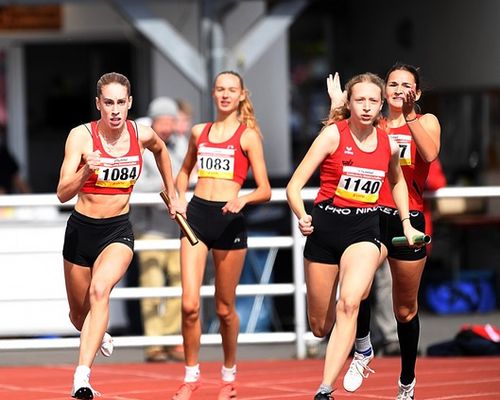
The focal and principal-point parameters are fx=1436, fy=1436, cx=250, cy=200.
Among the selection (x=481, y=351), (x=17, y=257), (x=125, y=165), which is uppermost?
(x=125, y=165)

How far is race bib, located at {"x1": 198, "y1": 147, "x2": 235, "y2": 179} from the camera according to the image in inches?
354

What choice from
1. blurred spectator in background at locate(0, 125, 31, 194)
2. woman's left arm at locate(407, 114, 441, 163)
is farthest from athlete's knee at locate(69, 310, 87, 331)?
blurred spectator in background at locate(0, 125, 31, 194)

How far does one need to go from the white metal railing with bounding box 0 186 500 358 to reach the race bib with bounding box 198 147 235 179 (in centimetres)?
214

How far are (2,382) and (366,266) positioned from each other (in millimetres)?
3694

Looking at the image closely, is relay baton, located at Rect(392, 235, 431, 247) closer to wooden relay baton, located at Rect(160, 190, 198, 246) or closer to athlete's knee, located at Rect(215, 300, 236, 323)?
wooden relay baton, located at Rect(160, 190, 198, 246)

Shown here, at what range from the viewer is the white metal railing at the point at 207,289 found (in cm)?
1107

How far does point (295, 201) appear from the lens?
7.81m

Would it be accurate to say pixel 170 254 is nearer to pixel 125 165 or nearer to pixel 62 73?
pixel 125 165

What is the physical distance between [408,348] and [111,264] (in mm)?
1783

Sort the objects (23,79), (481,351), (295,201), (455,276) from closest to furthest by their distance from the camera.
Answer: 1. (295,201)
2. (481,351)
3. (455,276)
4. (23,79)

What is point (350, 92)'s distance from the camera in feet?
26.2

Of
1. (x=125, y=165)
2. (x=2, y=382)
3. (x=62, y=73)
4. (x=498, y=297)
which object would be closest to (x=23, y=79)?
(x=62, y=73)

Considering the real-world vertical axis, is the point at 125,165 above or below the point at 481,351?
above

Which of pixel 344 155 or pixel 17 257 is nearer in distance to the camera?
pixel 344 155
